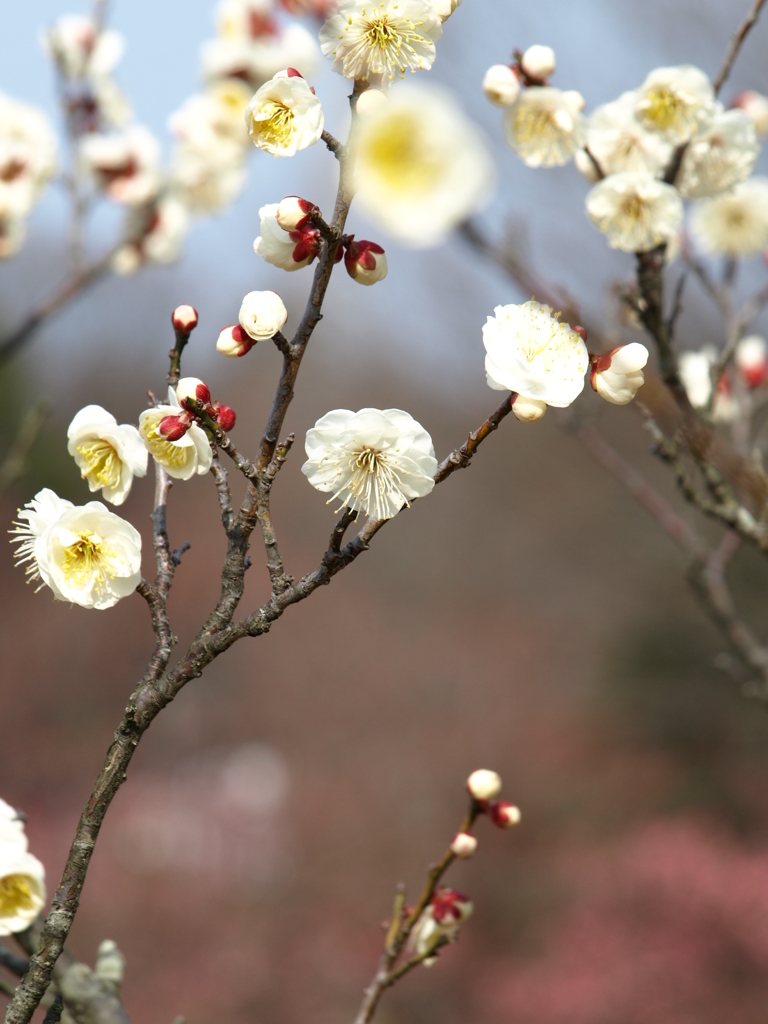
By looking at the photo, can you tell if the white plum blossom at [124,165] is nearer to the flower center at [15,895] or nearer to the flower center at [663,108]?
the flower center at [663,108]

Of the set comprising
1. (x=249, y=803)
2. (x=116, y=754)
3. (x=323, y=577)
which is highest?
(x=323, y=577)

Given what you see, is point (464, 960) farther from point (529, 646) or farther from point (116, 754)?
point (116, 754)

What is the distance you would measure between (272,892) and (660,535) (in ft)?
15.5

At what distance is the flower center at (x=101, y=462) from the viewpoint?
2.74ft

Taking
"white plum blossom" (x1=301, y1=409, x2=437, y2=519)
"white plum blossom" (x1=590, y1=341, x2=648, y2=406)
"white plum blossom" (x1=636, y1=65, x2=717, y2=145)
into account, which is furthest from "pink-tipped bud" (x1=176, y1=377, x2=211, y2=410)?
"white plum blossom" (x1=636, y1=65, x2=717, y2=145)

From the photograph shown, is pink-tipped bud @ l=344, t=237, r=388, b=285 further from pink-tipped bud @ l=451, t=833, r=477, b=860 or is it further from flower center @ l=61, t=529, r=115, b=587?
pink-tipped bud @ l=451, t=833, r=477, b=860

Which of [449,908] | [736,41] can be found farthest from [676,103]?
[449,908]

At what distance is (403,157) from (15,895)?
0.87m

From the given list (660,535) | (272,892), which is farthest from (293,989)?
(660,535)

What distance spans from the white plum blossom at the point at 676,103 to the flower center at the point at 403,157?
97cm

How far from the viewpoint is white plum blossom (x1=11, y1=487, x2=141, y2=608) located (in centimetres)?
74

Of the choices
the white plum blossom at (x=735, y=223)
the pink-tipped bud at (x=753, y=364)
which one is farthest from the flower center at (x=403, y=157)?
the pink-tipped bud at (x=753, y=364)

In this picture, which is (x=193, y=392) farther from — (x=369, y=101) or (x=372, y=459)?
(x=369, y=101)

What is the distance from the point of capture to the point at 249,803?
7.74 metres
